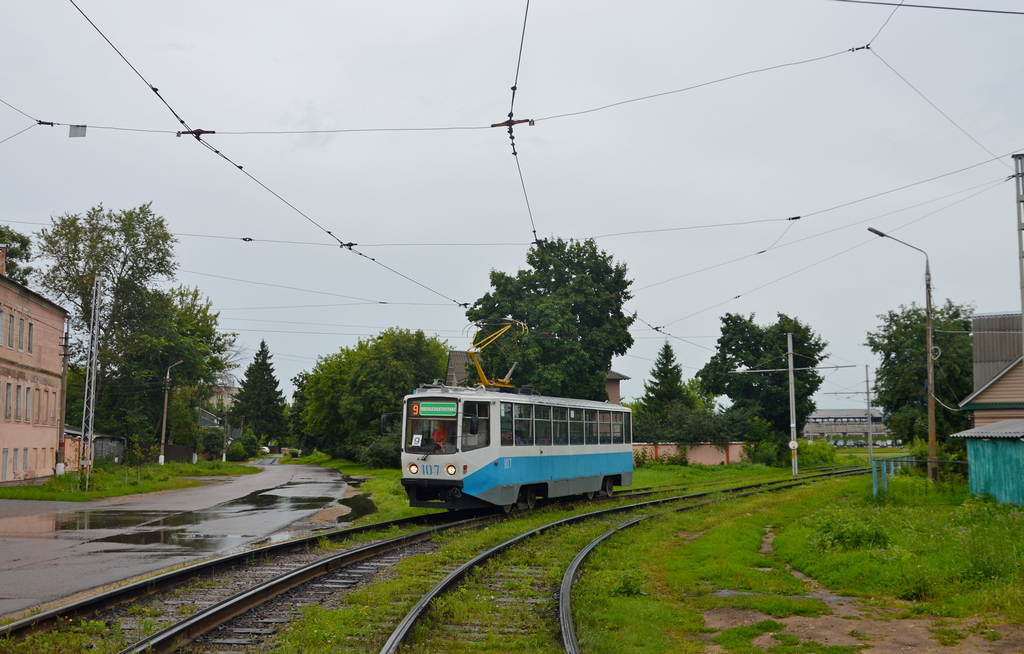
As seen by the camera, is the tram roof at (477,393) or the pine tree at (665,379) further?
the pine tree at (665,379)

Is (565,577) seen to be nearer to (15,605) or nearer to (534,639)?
(534,639)

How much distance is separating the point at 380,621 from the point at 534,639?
1.73m

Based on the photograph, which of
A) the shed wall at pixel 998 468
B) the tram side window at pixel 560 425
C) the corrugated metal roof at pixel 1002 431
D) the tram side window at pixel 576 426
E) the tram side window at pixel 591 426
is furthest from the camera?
the tram side window at pixel 591 426

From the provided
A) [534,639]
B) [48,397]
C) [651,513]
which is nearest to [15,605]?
[534,639]

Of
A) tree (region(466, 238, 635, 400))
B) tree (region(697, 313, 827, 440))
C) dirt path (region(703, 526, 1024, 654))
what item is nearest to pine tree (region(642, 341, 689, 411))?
tree (region(697, 313, 827, 440))

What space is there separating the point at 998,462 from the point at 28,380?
3911 cm

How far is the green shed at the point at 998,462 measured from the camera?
18.9 meters

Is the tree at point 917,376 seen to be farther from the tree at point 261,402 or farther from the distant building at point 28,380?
the tree at point 261,402

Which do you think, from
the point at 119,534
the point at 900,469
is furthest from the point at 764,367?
the point at 119,534

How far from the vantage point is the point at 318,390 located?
247 ft

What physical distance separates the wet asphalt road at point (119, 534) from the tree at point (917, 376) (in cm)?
2583

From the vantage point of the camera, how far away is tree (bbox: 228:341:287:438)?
412 ft

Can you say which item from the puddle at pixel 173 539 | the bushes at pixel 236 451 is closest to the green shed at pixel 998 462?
the puddle at pixel 173 539

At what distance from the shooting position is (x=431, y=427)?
65.4 ft
